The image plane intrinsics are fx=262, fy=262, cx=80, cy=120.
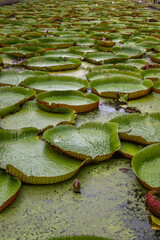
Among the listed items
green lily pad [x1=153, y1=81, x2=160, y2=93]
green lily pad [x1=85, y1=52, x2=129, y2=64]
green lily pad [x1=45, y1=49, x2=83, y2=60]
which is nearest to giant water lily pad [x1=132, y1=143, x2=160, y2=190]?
green lily pad [x1=153, y1=81, x2=160, y2=93]

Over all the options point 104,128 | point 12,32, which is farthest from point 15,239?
point 12,32

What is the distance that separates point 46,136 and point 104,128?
33cm

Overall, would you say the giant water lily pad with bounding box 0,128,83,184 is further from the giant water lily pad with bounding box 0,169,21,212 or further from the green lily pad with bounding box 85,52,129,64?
the green lily pad with bounding box 85,52,129,64

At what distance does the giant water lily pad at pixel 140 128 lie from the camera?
1332mm

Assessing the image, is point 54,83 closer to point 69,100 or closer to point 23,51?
point 69,100

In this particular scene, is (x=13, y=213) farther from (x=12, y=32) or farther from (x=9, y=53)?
(x=12, y=32)

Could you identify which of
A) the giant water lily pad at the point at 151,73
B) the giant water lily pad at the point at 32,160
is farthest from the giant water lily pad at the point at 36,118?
the giant water lily pad at the point at 151,73

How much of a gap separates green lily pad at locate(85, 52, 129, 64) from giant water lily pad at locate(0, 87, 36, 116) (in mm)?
1168

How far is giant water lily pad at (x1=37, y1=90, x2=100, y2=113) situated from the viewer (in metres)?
1.68

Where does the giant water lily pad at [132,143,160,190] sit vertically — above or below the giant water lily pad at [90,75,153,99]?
below

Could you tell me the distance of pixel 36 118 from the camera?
1591mm

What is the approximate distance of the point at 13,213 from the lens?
3.08 feet

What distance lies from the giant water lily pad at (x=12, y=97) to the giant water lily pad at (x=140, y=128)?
64cm

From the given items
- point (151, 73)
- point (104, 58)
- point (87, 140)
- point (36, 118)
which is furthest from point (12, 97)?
point (104, 58)
